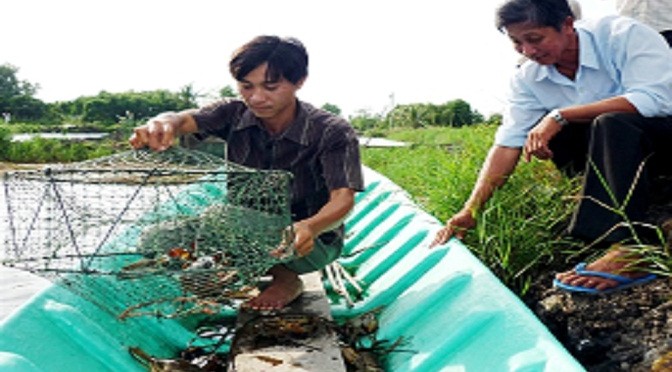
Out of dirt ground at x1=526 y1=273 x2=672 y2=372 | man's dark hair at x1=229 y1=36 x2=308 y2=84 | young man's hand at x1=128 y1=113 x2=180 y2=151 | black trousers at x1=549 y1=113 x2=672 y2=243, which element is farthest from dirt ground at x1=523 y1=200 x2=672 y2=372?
young man's hand at x1=128 y1=113 x2=180 y2=151

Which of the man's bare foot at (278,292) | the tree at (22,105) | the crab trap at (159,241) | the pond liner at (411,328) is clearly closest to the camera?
the pond liner at (411,328)

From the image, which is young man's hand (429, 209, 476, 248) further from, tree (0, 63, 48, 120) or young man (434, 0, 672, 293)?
tree (0, 63, 48, 120)

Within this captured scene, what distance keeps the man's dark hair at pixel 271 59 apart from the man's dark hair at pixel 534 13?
2.04 ft

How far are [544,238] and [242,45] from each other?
46.1 inches

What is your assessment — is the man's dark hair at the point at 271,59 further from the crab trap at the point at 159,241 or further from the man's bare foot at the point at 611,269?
the man's bare foot at the point at 611,269

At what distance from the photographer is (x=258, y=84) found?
214cm

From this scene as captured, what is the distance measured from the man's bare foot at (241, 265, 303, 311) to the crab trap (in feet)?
0.20

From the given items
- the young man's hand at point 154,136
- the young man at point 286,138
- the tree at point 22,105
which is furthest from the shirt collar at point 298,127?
the tree at point 22,105

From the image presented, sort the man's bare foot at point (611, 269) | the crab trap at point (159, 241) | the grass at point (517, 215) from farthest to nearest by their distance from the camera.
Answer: the grass at point (517, 215) < the man's bare foot at point (611, 269) < the crab trap at point (159, 241)

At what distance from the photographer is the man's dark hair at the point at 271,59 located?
2115mm

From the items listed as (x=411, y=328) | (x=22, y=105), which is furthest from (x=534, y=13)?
(x=22, y=105)

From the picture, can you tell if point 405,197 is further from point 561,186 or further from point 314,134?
point 314,134

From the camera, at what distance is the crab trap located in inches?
68.5

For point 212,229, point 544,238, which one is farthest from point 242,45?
point 544,238
